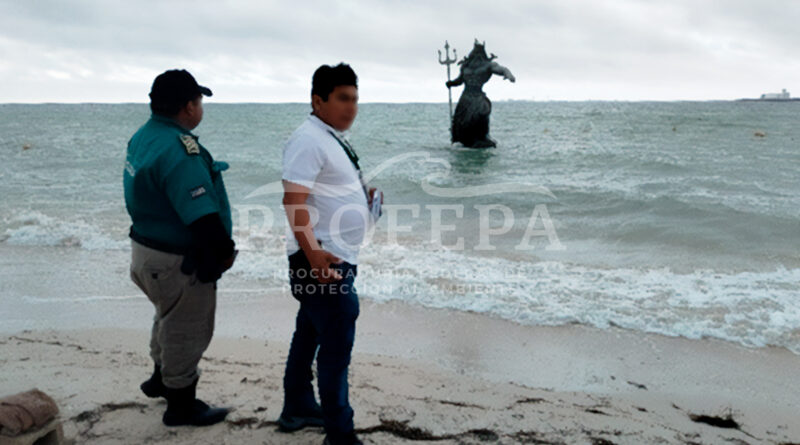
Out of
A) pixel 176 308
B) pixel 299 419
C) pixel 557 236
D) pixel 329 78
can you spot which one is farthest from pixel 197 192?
pixel 557 236

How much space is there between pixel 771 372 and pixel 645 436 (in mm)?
1811

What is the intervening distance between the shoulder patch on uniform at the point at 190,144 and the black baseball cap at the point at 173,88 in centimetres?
19

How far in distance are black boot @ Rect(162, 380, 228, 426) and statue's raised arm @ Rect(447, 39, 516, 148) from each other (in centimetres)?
1799

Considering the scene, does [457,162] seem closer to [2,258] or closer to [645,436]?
[2,258]

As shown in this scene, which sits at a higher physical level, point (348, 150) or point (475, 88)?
point (475, 88)

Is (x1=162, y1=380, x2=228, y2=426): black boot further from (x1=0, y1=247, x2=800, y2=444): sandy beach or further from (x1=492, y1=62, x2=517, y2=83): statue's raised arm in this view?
(x1=492, y1=62, x2=517, y2=83): statue's raised arm

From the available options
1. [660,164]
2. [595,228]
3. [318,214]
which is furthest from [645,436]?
[660,164]

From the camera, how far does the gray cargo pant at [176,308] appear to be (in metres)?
2.65

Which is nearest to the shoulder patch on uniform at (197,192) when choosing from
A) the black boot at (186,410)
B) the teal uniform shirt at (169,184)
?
the teal uniform shirt at (169,184)

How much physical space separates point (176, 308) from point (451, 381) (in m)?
1.87

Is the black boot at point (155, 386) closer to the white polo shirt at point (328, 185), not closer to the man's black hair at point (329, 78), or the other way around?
the white polo shirt at point (328, 185)

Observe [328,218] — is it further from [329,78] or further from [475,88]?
[475,88]

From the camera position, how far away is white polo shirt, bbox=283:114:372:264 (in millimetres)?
2312

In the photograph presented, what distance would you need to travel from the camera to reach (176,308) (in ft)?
8.89
